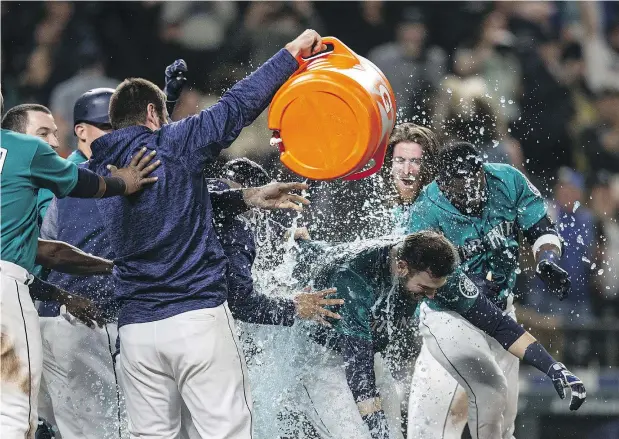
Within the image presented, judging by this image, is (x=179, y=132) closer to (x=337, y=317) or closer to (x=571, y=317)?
(x=337, y=317)

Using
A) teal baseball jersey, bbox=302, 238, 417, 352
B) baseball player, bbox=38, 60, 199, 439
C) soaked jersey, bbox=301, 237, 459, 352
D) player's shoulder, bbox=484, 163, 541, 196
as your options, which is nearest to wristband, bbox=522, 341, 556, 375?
soaked jersey, bbox=301, 237, 459, 352

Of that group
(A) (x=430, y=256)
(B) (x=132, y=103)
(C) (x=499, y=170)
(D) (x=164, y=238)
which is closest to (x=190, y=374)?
(D) (x=164, y=238)

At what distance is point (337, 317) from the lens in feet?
17.5

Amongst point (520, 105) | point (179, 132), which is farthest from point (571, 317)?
point (179, 132)

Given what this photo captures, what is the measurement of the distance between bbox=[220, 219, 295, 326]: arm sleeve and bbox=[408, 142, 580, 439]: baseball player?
3.20 ft

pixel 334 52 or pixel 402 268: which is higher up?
pixel 334 52

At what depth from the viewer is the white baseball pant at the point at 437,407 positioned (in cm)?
606

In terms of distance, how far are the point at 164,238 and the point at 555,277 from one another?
2.26 meters

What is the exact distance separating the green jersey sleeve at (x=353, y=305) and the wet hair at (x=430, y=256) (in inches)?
10.5

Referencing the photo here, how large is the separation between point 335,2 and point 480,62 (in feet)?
4.96

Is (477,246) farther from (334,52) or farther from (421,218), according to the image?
(334,52)

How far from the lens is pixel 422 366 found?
626cm

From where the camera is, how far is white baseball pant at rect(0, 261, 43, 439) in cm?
462

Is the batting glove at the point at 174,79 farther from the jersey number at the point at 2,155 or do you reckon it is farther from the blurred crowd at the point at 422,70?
the blurred crowd at the point at 422,70
